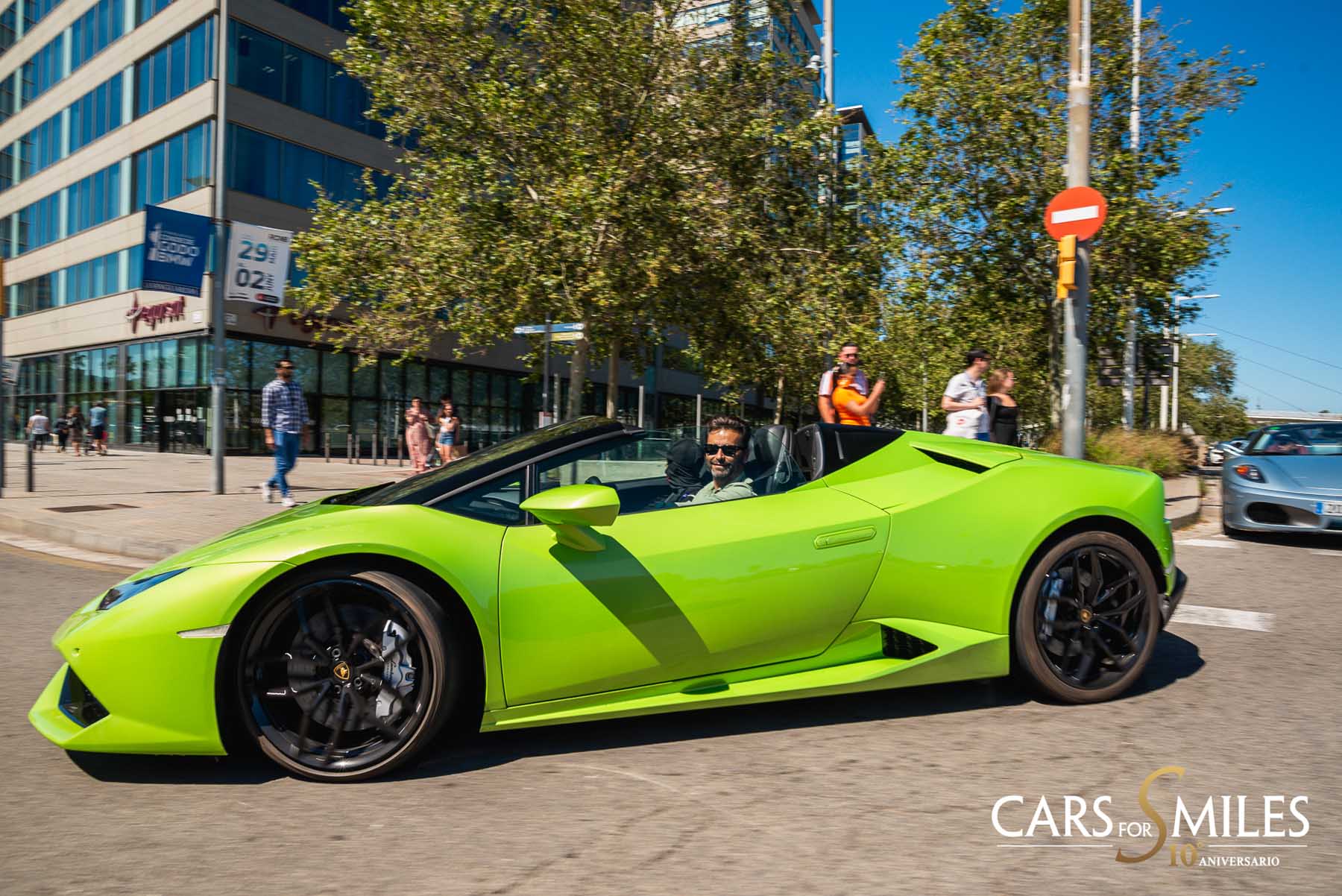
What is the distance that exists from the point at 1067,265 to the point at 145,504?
10.5 meters

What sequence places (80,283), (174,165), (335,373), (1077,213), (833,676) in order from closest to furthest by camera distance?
(833,676) < (1077,213) < (174,165) < (335,373) < (80,283)

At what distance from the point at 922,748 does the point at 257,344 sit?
88.0 feet

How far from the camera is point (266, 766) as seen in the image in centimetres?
287

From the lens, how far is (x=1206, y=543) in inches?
352

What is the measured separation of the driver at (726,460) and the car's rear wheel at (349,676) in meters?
1.04

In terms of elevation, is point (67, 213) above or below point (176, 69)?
below

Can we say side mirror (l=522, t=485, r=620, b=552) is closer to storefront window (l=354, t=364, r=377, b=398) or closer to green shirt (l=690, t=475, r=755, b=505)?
green shirt (l=690, t=475, r=755, b=505)

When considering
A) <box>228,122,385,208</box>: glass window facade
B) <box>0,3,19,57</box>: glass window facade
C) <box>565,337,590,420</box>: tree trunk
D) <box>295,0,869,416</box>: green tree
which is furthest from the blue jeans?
<box>0,3,19,57</box>: glass window facade

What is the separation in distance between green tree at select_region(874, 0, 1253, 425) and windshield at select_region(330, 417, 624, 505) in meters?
17.2

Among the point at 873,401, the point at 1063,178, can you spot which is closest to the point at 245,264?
the point at 873,401

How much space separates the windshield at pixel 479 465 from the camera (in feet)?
9.99

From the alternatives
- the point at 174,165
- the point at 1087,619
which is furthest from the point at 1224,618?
the point at 174,165

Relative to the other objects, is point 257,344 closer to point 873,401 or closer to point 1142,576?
point 873,401

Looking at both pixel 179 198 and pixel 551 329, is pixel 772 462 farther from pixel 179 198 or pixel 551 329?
pixel 179 198
